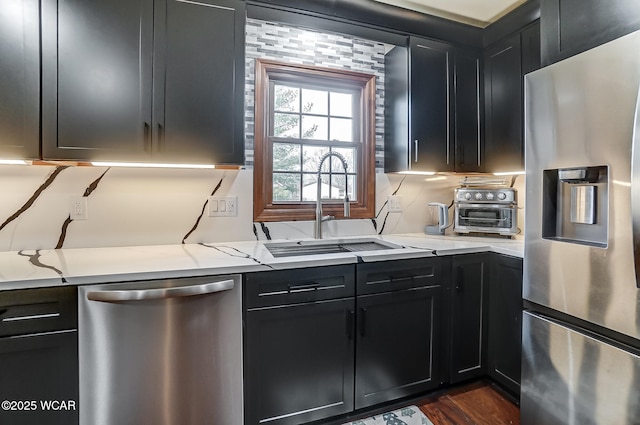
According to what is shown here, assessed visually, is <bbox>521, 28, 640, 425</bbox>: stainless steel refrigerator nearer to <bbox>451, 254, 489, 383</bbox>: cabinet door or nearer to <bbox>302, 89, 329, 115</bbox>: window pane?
<bbox>451, 254, 489, 383</bbox>: cabinet door

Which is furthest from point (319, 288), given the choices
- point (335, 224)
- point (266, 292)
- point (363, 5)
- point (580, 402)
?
point (363, 5)

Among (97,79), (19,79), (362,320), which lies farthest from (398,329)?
(19,79)

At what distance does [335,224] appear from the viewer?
2.38m

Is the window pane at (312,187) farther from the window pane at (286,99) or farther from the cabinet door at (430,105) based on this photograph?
the cabinet door at (430,105)

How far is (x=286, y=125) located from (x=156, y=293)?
53.3 inches

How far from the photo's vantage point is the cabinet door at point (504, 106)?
7.13ft

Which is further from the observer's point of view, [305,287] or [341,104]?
[341,104]

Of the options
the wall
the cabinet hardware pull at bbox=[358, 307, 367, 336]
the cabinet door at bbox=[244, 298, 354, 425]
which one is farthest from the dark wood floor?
the wall

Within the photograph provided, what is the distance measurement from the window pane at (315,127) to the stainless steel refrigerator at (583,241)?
1236mm

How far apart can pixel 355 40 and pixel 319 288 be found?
1.74 metres

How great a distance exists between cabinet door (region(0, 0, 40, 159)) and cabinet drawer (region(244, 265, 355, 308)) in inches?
43.6

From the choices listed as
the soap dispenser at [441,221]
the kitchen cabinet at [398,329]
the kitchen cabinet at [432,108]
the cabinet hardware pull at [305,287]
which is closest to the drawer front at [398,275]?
the kitchen cabinet at [398,329]

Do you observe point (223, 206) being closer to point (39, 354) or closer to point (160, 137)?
point (160, 137)

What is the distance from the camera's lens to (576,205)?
1.35 meters
